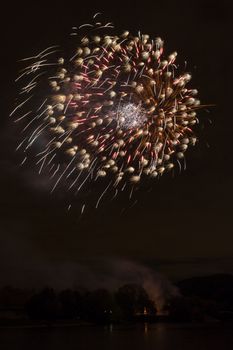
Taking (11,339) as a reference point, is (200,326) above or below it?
above

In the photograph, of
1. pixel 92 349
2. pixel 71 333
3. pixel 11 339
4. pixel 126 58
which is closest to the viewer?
pixel 126 58

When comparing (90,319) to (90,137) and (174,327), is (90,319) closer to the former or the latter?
(174,327)

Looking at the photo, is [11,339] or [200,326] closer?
[11,339]

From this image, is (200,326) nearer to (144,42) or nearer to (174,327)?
(174,327)

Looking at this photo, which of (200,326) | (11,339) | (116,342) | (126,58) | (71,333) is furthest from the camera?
(200,326)

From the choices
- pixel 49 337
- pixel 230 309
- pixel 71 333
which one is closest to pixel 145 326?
pixel 230 309

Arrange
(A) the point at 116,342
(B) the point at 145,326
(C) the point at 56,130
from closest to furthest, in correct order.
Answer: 1. (C) the point at 56,130
2. (A) the point at 116,342
3. (B) the point at 145,326

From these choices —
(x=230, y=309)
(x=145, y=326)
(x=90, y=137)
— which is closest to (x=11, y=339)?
(x=145, y=326)

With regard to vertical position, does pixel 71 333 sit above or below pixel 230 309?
below

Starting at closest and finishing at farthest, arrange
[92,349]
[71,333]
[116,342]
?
[92,349] < [116,342] < [71,333]
